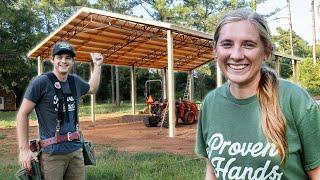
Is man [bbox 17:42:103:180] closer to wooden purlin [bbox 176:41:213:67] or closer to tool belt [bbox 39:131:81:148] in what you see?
tool belt [bbox 39:131:81:148]

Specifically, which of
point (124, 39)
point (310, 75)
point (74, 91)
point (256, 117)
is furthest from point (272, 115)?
point (310, 75)

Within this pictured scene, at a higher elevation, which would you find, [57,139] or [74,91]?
[74,91]

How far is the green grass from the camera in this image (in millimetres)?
7023

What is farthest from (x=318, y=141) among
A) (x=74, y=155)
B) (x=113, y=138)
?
(x=113, y=138)

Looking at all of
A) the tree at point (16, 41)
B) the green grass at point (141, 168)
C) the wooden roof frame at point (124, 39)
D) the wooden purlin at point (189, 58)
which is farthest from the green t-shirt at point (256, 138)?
the tree at point (16, 41)

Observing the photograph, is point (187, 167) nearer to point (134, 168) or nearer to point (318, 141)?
point (134, 168)

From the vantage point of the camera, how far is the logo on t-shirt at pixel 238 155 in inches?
64.2

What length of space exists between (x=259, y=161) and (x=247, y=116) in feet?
0.56

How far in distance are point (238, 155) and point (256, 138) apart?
0.30 feet

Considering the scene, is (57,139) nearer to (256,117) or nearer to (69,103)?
(69,103)

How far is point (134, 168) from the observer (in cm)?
782

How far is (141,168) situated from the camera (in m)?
7.78

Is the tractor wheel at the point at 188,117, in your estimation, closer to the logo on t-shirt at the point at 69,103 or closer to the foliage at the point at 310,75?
the logo on t-shirt at the point at 69,103

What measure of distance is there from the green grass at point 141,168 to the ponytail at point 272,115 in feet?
16.7
